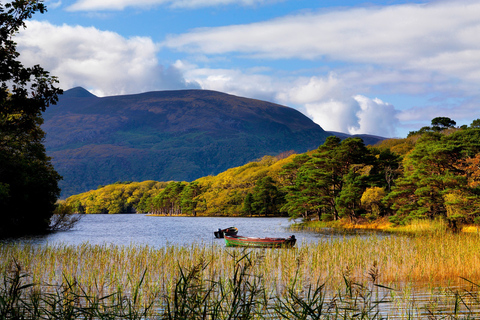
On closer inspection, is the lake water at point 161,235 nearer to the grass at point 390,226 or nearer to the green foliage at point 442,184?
the grass at point 390,226

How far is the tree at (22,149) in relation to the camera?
13.7m

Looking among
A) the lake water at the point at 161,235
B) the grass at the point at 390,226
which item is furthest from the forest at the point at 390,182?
the lake water at the point at 161,235

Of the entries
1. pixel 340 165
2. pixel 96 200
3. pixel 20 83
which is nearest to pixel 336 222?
pixel 340 165

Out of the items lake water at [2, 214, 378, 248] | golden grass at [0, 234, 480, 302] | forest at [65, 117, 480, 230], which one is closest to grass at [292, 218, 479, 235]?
forest at [65, 117, 480, 230]

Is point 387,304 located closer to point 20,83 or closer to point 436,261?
point 436,261

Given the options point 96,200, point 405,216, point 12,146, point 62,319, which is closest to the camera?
point 62,319

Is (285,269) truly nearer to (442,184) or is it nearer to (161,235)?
(442,184)

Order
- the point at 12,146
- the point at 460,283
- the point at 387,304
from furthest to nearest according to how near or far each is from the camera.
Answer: the point at 12,146 < the point at 460,283 < the point at 387,304

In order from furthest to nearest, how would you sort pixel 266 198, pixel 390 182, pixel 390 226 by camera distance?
pixel 266 198, pixel 390 182, pixel 390 226

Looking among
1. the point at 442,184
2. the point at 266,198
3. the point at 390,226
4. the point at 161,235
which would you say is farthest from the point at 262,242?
the point at 266,198

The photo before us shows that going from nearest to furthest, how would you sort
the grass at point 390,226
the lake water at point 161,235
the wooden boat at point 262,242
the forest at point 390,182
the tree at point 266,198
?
the wooden boat at point 262,242, the grass at point 390,226, the lake water at point 161,235, the forest at point 390,182, the tree at point 266,198

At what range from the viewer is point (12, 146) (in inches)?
1454

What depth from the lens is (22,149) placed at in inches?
1593

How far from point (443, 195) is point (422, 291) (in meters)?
27.7
